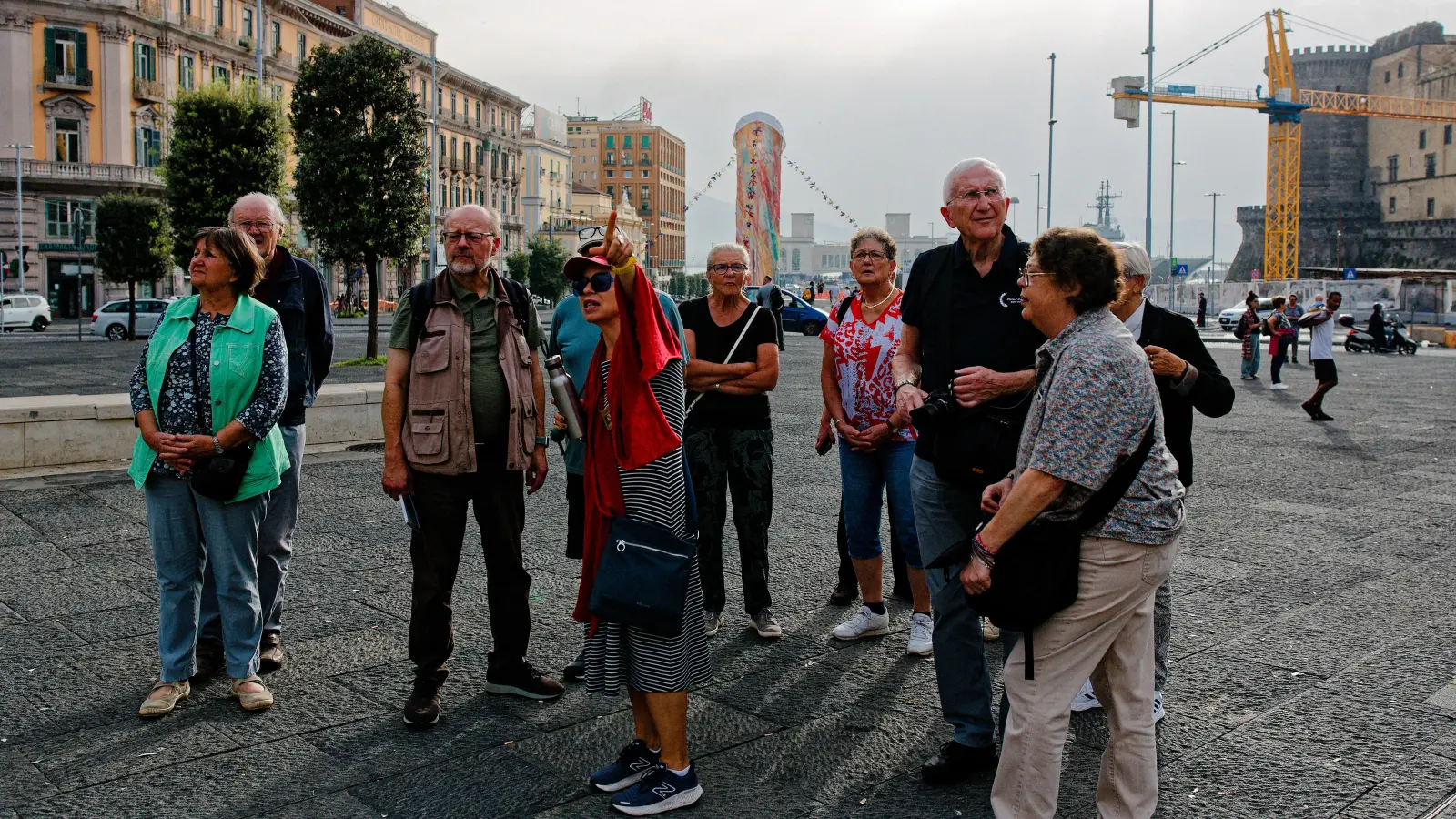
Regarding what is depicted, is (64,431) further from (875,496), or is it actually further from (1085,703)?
(1085,703)

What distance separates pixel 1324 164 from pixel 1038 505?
115 meters

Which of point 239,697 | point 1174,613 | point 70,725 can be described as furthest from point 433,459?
point 1174,613

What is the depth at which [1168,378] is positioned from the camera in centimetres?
438

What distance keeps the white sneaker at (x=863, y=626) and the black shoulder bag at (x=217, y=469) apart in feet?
8.79

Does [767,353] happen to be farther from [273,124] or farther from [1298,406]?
[273,124]

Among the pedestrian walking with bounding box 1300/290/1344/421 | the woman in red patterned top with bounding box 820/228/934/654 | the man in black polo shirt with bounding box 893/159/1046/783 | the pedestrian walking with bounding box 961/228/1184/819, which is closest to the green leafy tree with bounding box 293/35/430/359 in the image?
the pedestrian walking with bounding box 1300/290/1344/421

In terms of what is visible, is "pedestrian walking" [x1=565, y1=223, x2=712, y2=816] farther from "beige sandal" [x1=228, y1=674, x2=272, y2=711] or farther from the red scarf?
"beige sandal" [x1=228, y1=674, x2=272, y2=711]

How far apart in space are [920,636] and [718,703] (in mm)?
1112

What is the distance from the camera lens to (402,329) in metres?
4.59

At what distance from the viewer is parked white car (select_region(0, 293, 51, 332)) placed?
134ft

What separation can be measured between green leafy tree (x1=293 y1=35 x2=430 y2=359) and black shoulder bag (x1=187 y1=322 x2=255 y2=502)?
62.6 ft

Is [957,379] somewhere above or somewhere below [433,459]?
above

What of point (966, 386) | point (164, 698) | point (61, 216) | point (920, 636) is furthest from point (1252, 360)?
point (61, 216)

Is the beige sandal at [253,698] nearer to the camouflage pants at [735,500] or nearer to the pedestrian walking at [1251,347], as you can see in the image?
the camouflage pants at [735,500]
